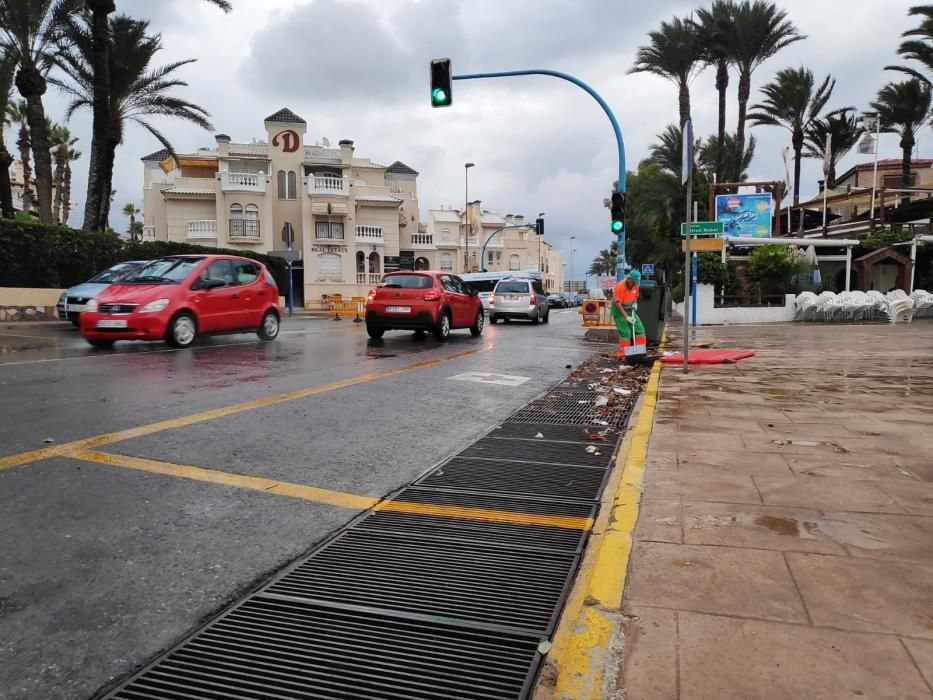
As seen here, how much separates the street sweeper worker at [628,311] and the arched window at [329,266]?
39581 mm

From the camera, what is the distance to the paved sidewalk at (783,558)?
2.15 m

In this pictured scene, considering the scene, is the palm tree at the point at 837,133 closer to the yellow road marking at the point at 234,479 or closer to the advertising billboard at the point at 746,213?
the advertising billboard at the point at 746,213

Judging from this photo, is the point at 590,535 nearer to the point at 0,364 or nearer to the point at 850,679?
the point at 850,679

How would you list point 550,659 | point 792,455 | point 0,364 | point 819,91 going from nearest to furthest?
point 550,659 < point 792,455 < point 0,364 < point 819,91

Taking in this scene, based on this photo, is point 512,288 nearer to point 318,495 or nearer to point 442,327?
point 442,327

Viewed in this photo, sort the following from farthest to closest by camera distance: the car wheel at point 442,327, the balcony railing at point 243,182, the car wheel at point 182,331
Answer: the balcony railing at point 243,182 < the car wheel at point 442,327 < the car wheel at point 182,331

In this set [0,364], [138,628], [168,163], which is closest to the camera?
[138,628]

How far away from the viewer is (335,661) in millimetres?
2303

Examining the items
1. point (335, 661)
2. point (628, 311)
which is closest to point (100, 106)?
point (628, 311)

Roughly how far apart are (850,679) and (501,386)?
21.6 ft

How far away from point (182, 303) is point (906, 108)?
1615 inches

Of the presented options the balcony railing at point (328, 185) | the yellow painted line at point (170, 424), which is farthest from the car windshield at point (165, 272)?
the balcony railing at point (328, 185)

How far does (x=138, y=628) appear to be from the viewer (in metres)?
2.49

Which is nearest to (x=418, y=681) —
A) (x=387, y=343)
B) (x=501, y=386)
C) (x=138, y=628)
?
(x=138, y=628)
